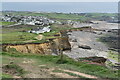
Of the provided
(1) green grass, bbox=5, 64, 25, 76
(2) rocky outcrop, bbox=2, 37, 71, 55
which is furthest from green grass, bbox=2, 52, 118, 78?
(2) rocky outcrop, bbox=2, 37, 71, 55

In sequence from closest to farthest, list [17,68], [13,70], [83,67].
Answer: [13,70], [17,68], [83,67]

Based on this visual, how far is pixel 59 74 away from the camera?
19.1m

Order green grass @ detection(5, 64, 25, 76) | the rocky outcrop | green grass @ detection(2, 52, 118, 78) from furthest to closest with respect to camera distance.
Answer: the rocky outcrop < green grass @ detection(2, 52, 118, 78) < green grass @ detection(5, 64, 25, 76)

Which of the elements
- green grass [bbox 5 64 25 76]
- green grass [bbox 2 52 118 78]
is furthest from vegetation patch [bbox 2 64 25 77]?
green grass [bbox 2 52 118 78]

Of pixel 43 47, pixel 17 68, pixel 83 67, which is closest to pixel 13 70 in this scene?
pixel 17 68

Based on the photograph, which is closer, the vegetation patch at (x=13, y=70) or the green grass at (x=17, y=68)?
the vegetation patch at (x=13, y=70)

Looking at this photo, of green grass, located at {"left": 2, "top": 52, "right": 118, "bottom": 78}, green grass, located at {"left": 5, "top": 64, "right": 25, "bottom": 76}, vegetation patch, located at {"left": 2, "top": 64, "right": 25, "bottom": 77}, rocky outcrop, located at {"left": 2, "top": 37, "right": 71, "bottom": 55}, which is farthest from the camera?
rocky outcrop, located at {"left": 2, "top": 37, "right": 71, "bottom": 55}

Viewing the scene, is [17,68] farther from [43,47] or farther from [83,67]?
[43,47]

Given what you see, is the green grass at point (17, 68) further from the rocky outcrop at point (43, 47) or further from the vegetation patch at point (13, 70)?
the rocky outcrop at point (43, 47)

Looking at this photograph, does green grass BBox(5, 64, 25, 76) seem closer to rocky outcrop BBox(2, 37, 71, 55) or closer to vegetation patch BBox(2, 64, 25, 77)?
vegetation patch BBox(2, 64, 25, 77)

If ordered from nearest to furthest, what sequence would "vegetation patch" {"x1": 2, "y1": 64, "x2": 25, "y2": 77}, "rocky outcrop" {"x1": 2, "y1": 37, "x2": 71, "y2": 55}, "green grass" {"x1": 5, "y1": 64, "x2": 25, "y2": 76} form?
1. "vegetation patch" {"x1": 2, "y1": 64, "x2": 25, "y2": 77}
2. "green grass" {"x1": 5, "y1": 64, "x2": 25, "y2": 76}
3. "rocky outcrop" {"x1": 2, "y1": 37, "x2": 71, "y2": 55}

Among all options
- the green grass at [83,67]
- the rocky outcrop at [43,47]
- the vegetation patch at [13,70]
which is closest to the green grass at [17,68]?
the vegetation patch at [13,70]

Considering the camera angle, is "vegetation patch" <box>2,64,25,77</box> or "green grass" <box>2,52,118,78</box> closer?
"vegetation patch" <box>2,64,25,77</box>

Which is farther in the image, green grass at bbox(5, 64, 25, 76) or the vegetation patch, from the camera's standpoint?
green grass at bbox(5, 64, 25, 76)
